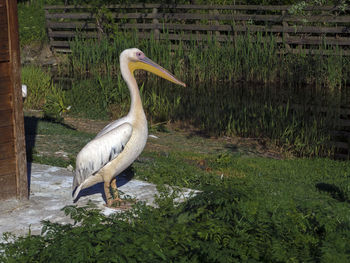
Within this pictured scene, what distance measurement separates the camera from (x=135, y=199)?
6.12 metres

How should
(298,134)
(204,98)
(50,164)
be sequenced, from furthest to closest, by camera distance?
(204,98) < (298,134) < (50,164)

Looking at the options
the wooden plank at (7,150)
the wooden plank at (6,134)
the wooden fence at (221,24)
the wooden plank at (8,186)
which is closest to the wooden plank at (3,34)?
the wooden plank at (6,134)

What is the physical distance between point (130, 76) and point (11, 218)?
199 cm

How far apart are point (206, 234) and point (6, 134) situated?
2492 millimetres

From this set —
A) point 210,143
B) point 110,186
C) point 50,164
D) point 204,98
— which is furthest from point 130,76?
point 204,98

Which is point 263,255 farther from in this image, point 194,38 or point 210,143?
point 194,38

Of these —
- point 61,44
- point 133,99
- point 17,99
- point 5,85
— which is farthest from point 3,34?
point 61,44

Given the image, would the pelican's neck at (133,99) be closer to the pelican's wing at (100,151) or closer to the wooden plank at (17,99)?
the pelican's wing at (100,151)

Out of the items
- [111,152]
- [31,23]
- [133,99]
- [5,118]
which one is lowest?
[111,152]

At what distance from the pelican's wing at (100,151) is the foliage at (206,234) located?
66 cm

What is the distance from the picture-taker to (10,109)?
5832mm

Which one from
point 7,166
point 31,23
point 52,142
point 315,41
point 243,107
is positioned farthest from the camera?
point 31,23

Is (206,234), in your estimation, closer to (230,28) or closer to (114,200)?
(114,200)

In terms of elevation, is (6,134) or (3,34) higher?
(3,34)
